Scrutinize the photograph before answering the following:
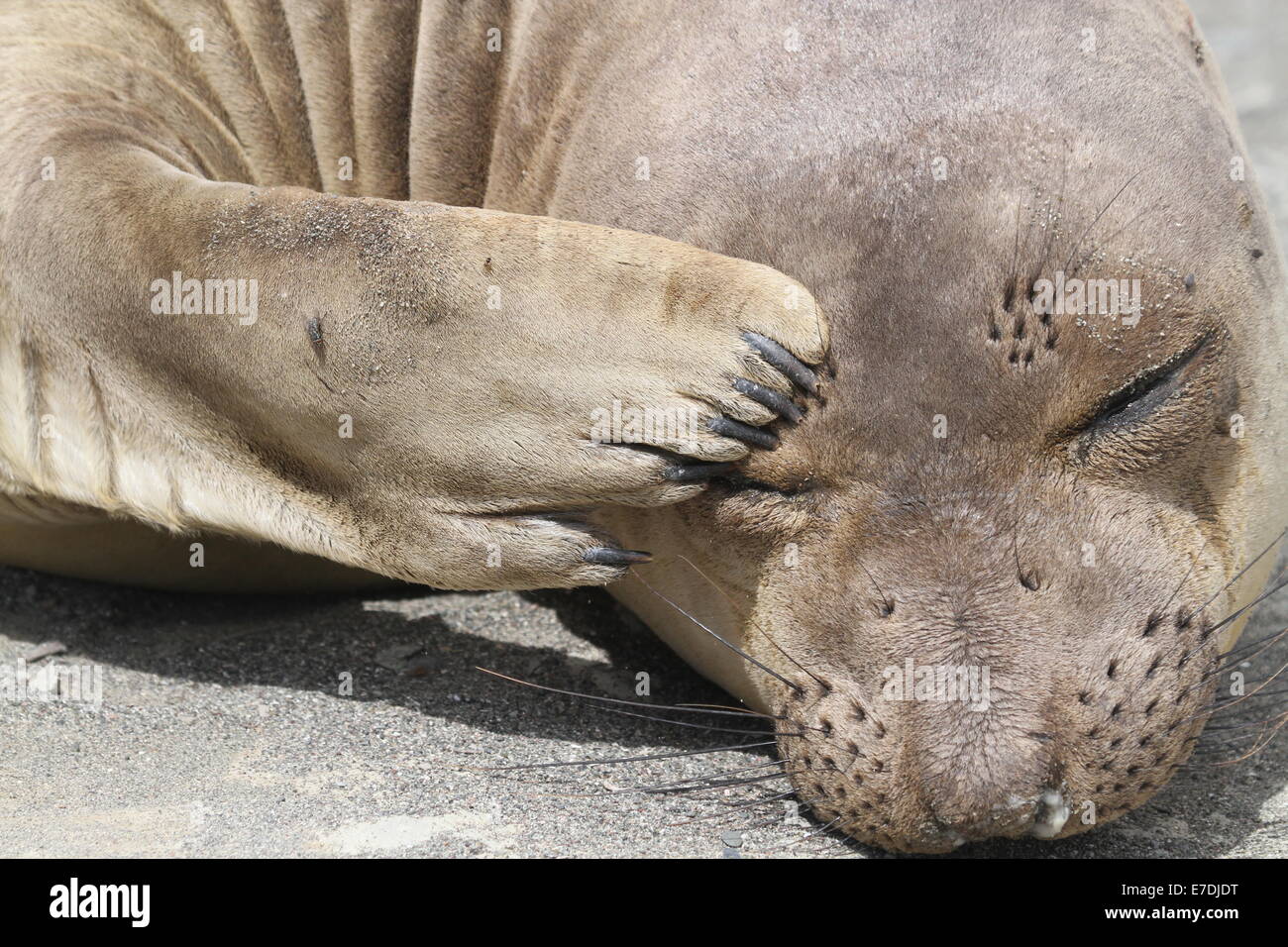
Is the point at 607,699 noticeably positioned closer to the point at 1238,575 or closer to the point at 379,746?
the point at 379,746

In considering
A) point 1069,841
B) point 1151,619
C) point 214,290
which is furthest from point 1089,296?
point 214,290

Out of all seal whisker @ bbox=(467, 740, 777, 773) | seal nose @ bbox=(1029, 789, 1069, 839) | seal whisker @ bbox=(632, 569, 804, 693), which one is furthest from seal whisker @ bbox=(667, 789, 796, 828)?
seal nose @ bbox=(1029, 789, 1069, 839)

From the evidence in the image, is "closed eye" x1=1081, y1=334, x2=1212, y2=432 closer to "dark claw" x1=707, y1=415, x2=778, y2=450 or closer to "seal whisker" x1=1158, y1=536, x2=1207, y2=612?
"seal whisker" x1=1158, y1=536, x2=1207, y2=612

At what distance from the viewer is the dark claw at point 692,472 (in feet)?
9.19

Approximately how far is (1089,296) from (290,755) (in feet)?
6.14

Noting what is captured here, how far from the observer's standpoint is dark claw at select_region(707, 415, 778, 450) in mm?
2779

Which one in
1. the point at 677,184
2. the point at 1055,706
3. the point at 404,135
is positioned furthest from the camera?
the point at 404,135

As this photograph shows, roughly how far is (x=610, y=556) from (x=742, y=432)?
0.36 meters

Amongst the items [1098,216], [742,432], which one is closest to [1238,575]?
[1098,216]

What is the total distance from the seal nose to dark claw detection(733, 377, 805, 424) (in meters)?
0.83

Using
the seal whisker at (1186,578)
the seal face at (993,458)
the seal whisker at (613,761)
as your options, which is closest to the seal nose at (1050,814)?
the seal face at (993,458)

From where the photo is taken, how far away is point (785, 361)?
2.79 metres

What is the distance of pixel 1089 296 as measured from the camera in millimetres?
2775

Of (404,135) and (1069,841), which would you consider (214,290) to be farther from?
(1069,841)
